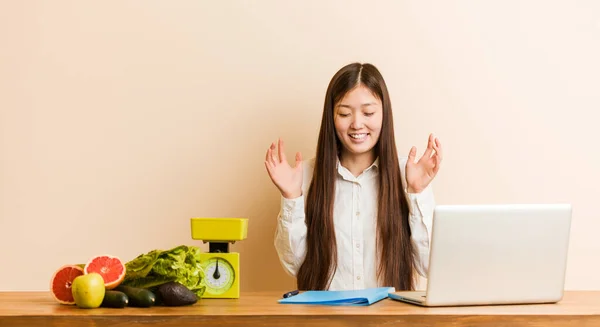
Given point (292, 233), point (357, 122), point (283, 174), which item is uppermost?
point (357, 122)

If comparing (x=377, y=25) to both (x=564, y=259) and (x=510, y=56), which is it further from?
(x=564, y=259)

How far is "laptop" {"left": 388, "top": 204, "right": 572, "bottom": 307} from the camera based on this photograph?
217cm

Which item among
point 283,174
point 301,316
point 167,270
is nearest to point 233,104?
point 283,174

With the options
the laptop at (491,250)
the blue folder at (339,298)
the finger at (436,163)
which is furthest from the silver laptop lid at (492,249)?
the finger at (436,163)

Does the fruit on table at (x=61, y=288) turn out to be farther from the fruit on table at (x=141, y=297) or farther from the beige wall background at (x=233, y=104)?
the beige wall background at (x=233, y=104)

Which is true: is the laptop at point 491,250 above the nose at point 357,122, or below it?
below

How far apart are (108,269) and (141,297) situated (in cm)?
18

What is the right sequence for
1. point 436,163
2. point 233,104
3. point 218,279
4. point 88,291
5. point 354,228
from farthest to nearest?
point 233,104
point 354,228
point 436,163
point 218,279
point 88,291

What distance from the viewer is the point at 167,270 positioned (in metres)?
2.29

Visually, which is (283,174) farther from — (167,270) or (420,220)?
(167,270)

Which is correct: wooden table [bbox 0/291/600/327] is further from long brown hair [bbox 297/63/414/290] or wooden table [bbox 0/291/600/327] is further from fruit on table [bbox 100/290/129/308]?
long brown hair [bbox 297/63/414/290]

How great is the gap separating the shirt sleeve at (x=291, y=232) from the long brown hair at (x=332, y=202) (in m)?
0.04

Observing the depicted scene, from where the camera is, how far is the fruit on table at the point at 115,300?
2170mm

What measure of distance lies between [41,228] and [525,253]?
7.44 feet
